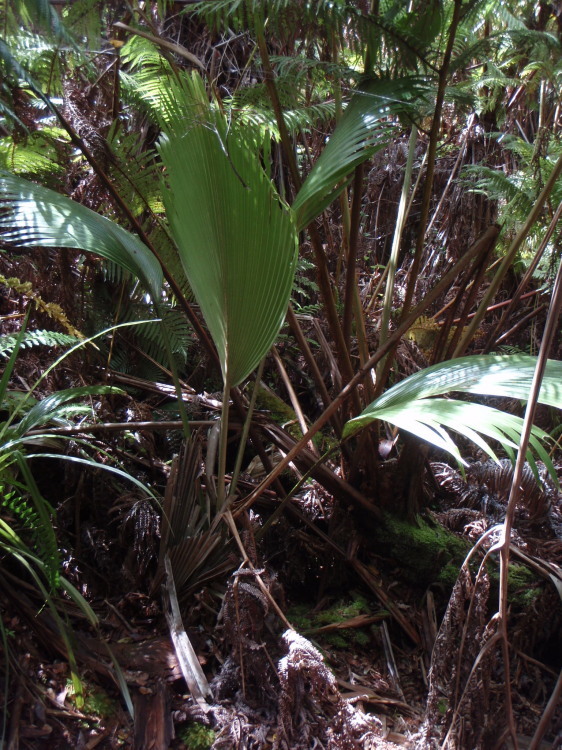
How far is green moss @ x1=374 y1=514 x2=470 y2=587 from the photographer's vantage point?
172 centimetres

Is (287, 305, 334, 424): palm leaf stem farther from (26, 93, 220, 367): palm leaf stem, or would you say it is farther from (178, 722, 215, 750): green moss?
(178, 722, 215, 750): green moss

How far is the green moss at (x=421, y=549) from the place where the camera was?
1.72 metres

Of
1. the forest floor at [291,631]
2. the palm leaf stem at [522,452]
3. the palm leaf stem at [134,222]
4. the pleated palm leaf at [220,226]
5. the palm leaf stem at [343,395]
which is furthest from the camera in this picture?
the palm leaf stem at [134,222]

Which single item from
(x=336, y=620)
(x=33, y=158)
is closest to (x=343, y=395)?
(x=336, y=620)

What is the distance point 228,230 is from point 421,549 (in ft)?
3.62

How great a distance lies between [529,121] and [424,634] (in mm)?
3230

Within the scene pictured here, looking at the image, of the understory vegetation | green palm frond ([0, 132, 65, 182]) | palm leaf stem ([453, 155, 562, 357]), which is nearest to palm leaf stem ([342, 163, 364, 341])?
the understory vegetation

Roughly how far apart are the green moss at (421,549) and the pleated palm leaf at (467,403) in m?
0.61

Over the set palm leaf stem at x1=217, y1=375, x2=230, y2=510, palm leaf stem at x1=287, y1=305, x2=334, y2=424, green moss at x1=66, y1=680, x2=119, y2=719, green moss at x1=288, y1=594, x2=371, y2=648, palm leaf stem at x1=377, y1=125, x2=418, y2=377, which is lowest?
green moss at x1=288, y1=594, x2=371, y2=648

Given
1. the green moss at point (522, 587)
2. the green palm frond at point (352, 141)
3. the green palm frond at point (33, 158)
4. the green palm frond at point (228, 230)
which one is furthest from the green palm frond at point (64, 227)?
the green moss at point (522, 587)

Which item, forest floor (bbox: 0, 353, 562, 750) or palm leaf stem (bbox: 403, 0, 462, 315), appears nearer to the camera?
forest floor (bbox: 0, 353, 562, 750)

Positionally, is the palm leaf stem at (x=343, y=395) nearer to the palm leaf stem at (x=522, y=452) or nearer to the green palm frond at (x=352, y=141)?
the green palm frond at (x=352, y=141)

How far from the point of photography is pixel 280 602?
138 cm

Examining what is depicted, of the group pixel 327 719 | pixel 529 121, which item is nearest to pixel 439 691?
pixel 327 719
